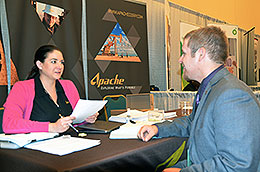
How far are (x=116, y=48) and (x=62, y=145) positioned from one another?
291 cm

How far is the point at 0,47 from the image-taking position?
8.76ft

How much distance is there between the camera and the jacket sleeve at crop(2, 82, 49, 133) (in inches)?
65.1

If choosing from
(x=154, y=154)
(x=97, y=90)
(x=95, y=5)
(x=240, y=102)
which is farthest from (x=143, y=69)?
(x=240, y=102)

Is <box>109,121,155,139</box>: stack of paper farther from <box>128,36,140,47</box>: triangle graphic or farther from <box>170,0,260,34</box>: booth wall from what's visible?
<box>170,0,260,34</box>: booth wall

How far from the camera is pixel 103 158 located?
3.79ft

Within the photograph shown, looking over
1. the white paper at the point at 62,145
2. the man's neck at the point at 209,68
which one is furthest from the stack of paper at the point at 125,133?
the man's neck at the point at 209,68

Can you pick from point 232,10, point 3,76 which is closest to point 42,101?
point 3,76

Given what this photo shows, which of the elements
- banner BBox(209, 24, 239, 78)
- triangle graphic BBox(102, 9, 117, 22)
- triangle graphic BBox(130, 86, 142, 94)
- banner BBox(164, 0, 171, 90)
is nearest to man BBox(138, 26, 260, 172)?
triangle graphic BBox(102, 9, 117, 22)

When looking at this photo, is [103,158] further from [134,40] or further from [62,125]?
[134,40]

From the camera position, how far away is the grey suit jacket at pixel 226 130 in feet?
3.44

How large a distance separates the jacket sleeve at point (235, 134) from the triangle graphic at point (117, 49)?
282 cm

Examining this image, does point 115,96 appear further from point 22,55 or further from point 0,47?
point 0,47

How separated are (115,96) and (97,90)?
0.36 metres

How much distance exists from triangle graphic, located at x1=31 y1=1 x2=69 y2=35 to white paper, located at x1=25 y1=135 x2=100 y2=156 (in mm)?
2030
